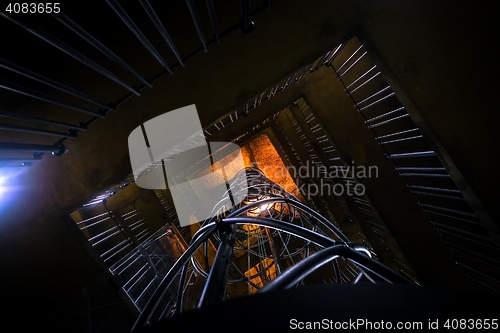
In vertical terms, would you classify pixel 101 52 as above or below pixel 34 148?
above

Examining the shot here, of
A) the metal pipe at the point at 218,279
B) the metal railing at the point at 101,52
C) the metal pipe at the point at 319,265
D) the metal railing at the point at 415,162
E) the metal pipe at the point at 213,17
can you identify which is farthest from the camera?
the metal railing at the point at 415,162

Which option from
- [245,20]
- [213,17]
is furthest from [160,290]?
[245,20]

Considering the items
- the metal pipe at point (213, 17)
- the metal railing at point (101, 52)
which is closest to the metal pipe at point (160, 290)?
the metal railing at point (101, 52)

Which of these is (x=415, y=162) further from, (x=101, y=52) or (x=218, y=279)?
(x=101, y=52)

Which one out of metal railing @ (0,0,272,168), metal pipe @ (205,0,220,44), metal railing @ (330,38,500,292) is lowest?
metal railing @ (330,38,500,292)

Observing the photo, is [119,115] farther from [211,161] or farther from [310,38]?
[211,161]

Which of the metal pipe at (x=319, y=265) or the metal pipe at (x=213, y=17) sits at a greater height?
the metal pipe at (x=213, y=17)

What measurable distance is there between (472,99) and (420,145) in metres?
0.90

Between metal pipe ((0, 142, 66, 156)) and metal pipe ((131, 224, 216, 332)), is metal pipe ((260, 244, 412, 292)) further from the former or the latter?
metal pipe ((0, 142, 66, 156))

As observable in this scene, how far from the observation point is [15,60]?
6.67 ft

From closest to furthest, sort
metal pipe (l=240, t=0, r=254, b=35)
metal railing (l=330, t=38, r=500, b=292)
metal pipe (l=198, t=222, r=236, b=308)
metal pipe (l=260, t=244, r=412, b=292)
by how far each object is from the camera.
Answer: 1. metal pipe (l=260, t=244, r=412, b=292)
2. metal pipe (l=198, t=222, r=236, b=308)
3. metal pipe (l=240, t=0, r=254, b=35)
4. metal railing (l=330, t=38, r=500, b=292)

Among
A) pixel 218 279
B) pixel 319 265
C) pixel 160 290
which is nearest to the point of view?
pixel 319 265

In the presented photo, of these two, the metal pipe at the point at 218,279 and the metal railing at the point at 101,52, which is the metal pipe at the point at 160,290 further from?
the metal railing at the point at 101,52

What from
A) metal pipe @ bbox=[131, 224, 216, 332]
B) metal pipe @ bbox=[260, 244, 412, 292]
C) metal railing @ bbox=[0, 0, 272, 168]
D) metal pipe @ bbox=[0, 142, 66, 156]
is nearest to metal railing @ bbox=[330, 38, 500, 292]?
metal railing @ bbox=[0, 0, 272, 168]
